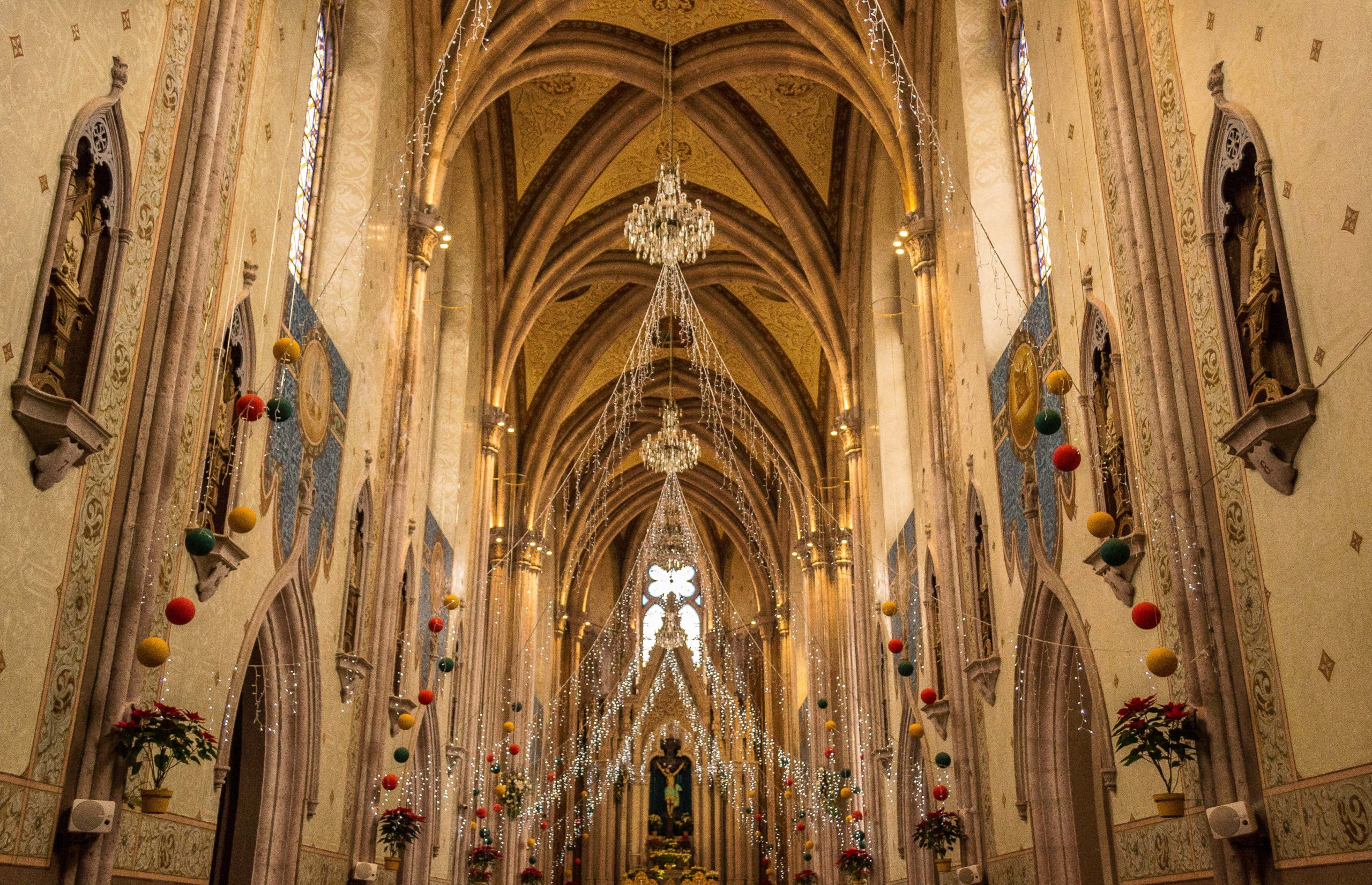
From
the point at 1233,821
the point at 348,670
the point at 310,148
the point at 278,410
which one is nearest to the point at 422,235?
the point at 310,148

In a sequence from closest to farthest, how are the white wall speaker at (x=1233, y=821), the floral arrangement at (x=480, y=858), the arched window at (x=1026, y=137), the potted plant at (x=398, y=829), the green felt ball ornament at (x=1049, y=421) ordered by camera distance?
the white wall speaker at (x=1233, y=821) → the green felt ball ornament at (x=1049, y=421) → the arched window at (x=1026, y=137) → the potted plant at (x=398, y=829) → the floral arrangement at (x=480, y=858)

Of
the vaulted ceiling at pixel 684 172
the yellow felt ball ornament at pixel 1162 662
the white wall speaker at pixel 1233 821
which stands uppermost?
the vaulted ceiling at pixel 684 172

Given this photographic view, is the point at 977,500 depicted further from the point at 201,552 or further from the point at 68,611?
the point at 68,611

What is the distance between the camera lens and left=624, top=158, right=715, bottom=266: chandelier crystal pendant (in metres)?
14.7

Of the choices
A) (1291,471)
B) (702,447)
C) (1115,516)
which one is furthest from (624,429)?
(1291,471)

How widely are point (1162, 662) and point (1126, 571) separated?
1.70 m

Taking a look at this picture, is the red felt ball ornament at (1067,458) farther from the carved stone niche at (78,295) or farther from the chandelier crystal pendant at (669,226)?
the chandelier crystal pendant at (669,226)

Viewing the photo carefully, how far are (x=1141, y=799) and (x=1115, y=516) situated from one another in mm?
2105

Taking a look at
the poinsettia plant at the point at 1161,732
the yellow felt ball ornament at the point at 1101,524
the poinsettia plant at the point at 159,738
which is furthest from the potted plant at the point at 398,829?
the yellow felt ball ornament at the point at 1101,524

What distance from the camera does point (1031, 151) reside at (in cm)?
Answer: 1288

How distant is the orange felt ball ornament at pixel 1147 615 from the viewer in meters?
7.20

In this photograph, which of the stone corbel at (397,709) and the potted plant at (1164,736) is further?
the stone corbel at (397,709)

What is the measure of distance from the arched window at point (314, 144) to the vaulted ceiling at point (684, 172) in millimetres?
2921

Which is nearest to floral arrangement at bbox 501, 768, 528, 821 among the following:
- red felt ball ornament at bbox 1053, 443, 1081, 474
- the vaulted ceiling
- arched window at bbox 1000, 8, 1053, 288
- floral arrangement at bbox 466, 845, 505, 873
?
floral arrangement at bbox 466, 845, 505, 873
